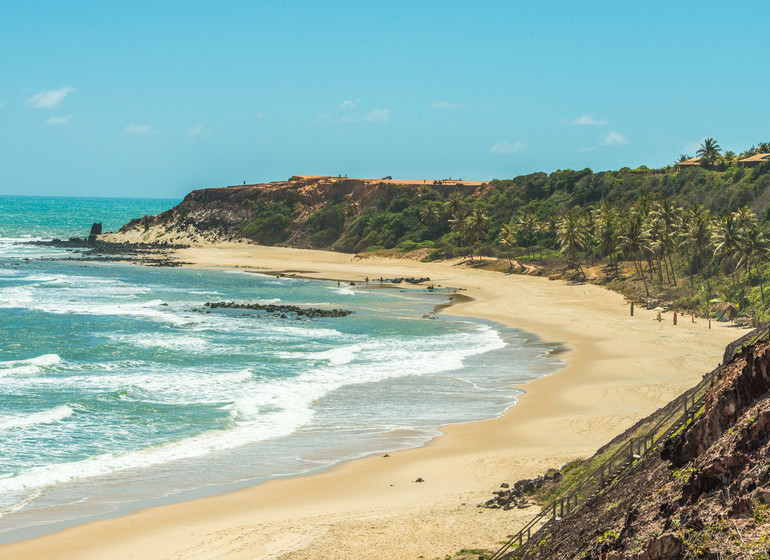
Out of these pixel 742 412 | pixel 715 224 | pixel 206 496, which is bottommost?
pixel 206 496

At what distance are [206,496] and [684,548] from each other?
43.4 feet

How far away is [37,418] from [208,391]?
20.7 ft

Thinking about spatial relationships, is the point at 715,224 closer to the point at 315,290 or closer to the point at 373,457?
the point at 315,290

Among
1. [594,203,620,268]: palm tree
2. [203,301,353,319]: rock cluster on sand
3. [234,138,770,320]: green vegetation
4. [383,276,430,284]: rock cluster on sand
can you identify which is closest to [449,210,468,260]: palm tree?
[234,138,770,320]: green vegetation

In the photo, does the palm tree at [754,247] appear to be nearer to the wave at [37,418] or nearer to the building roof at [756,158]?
the wave at [37,418]

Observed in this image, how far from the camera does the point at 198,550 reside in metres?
15.3

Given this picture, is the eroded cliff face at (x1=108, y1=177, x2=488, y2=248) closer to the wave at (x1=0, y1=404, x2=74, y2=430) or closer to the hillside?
the hillside

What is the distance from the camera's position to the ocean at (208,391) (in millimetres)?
20016

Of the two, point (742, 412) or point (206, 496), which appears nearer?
point (742, 412)

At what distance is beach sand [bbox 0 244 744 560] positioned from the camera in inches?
596

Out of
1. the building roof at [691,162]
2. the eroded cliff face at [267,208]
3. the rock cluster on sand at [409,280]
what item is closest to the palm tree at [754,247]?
the rock cluster on sand at [409,280]

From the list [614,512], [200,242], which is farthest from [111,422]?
[200,242]

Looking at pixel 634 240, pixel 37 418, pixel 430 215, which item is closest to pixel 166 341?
pixel 37 418

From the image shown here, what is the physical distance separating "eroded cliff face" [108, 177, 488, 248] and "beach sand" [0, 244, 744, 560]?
82718 millimetres
